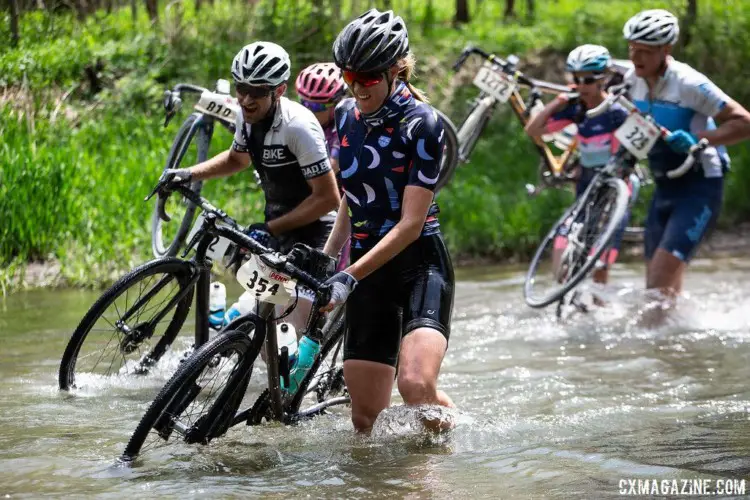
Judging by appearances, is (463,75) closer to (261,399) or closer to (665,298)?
(665,298)

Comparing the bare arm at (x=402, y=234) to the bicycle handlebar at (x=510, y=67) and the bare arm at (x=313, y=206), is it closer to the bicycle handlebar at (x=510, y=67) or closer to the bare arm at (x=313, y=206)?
the bare arm at (x=313, y=206)

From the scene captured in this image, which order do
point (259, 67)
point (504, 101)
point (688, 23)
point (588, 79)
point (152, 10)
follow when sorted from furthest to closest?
1. point (688, 23)
2. point (152, 10)
3. point (504, 101)
4. point (588, 79)
5. point (259, 67)

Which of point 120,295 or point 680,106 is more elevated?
point 680,106

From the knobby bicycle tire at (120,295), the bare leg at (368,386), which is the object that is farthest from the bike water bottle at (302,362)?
the knobby bicycle tire at (120,295)

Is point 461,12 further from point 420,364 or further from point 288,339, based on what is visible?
point 420,364

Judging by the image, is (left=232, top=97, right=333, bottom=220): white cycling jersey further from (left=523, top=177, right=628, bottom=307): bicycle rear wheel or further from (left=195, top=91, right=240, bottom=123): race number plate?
(left=523, top=177, right=628, bottom=307): bicycle rear wheel

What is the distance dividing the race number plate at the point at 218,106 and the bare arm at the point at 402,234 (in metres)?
2.88

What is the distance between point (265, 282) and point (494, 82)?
566 cm

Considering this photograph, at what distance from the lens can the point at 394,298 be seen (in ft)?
18.1

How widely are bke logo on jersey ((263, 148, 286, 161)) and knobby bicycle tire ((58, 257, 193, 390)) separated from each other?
2.34 ft

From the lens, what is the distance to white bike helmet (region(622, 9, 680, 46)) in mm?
8383

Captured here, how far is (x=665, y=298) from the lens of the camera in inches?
355

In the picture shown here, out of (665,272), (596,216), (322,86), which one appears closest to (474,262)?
(596,216)

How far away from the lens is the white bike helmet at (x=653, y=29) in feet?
27.5
